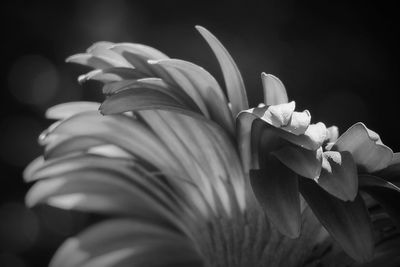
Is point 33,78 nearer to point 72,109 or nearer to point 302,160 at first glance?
point 72,109

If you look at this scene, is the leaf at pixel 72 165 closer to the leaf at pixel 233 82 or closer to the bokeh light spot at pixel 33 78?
the leaf at pixel 233 82

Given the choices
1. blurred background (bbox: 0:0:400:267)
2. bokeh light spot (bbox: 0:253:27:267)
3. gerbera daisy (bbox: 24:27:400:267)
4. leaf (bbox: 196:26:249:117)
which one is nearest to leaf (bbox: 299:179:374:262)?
gerbera daisy (bbox: 24:27:400:267)

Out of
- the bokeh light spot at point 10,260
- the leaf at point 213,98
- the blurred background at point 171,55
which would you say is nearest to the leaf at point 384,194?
the leaf at point 213,98

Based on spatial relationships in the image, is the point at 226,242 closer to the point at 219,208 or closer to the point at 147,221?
the point at 219,208

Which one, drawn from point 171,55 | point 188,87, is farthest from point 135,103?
point 171,55

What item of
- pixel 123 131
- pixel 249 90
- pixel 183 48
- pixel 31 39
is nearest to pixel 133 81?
pixel 123 131

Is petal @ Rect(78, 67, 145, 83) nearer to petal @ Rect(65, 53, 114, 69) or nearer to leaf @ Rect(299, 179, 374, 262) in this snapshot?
petal @ Rect(65, 53, 114, 69)
